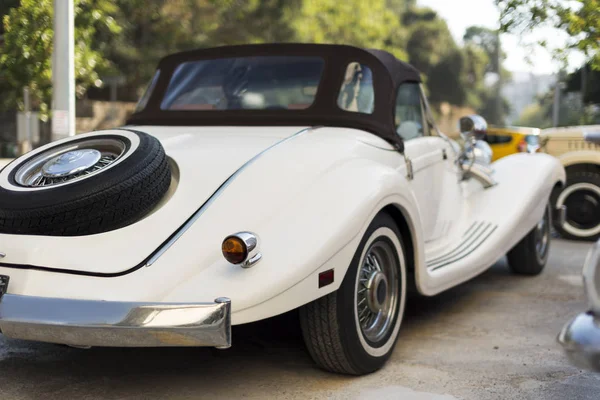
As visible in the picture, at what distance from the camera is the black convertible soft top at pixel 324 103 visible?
4.67 meters

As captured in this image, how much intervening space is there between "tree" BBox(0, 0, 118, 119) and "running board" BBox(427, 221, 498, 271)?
5.90 metres

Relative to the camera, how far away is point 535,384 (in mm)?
3801

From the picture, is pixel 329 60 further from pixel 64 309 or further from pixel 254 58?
pixel 64 309

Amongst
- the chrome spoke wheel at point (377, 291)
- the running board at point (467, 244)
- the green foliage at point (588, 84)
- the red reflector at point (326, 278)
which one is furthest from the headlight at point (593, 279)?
the green foliage at point (588, 84)

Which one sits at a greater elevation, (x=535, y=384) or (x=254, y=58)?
(x=254, y=58)

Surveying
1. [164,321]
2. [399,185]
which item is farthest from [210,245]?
[399,185]

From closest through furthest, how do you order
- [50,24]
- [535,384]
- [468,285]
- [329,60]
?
[535,384], [329,60], [468,285], [50,24]

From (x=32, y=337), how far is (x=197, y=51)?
2683mm

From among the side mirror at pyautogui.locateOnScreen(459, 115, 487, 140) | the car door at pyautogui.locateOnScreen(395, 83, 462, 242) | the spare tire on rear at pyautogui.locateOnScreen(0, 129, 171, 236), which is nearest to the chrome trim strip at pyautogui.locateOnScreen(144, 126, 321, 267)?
the spare tire on rear at pyautogui.locateOnScreen(0, 129, 171, 236)

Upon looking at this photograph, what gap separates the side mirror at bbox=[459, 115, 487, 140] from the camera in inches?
224

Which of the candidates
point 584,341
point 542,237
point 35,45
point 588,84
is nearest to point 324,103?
point 584,341

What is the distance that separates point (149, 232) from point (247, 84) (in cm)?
181

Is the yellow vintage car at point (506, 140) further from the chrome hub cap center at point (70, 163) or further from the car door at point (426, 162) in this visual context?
the chrome hub cap center at point (70, 163)

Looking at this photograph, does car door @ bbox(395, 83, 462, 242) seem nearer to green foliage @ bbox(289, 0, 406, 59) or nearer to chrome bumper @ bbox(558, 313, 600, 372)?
chrome bumper @ bbox(558, 313, 600, 372)
